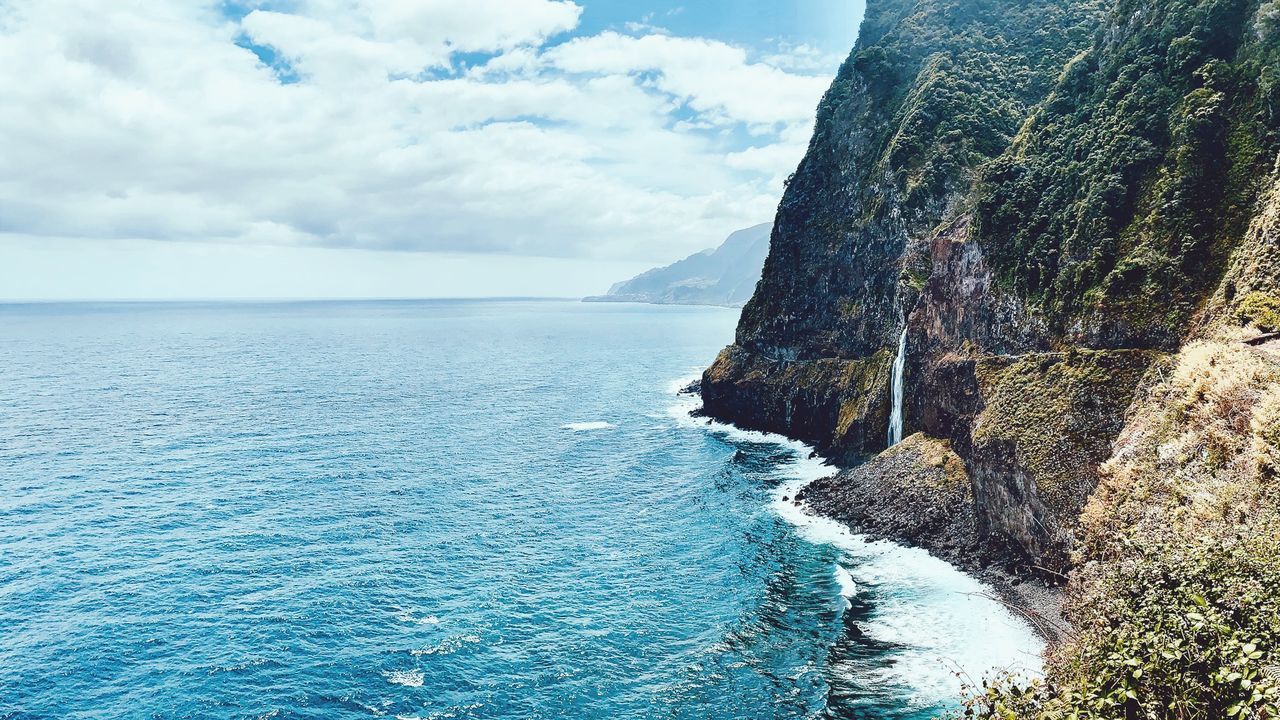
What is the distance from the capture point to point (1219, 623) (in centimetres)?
1655

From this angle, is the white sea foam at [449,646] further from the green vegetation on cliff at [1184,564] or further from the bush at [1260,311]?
the bush at [1260,311]

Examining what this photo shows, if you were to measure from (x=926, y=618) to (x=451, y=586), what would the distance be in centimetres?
3185

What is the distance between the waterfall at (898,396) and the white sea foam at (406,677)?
5086 cm

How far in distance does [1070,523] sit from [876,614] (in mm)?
13672

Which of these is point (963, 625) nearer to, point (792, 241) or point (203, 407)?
point (792, 241)

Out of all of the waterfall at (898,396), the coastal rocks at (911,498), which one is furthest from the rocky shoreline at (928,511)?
the waterfall at (898,396)

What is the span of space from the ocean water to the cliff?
839cm

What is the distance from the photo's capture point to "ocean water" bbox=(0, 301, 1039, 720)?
40188 millimetres

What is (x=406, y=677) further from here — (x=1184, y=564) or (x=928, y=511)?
(x=928, y=511)

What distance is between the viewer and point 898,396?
7769cm

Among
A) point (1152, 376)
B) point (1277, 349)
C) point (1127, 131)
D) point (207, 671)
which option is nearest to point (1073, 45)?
Result: point (1127, 131)

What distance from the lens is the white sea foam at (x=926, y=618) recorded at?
41.7 metres

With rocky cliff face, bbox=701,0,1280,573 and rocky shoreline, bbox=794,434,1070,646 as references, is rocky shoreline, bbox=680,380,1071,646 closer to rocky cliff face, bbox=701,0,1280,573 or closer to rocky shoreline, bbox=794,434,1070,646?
rocky shoreline, bbox=794,434,1070,646

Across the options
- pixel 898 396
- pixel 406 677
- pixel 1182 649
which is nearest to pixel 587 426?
pixel 898 396
